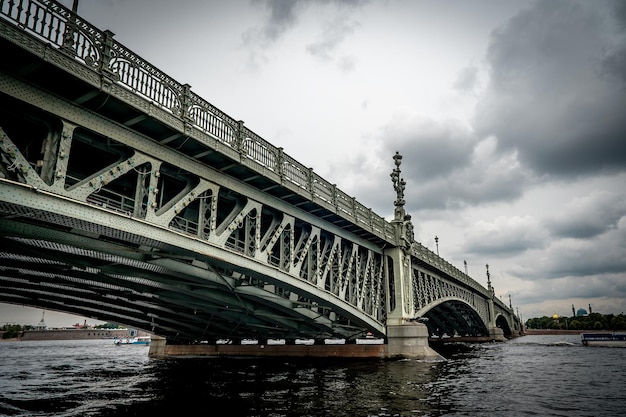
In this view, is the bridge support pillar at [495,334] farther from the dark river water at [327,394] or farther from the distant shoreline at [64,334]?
the distant shoreline at [64,334]

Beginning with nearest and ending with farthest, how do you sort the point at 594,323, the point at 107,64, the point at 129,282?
the point at 107,64 < the point at 129,282 < the point at 594,323

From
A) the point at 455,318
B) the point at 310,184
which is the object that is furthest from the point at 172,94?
the point at 455,318

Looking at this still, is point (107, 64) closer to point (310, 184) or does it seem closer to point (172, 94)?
point (172, 94)

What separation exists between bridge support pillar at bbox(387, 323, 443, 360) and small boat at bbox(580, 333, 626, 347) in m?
33.0

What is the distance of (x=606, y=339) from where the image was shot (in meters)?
50.1

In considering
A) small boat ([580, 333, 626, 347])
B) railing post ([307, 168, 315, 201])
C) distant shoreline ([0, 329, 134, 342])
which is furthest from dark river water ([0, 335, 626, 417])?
distant shoreline ([0, 329, 134, 342])

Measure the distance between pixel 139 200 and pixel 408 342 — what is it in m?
20.6

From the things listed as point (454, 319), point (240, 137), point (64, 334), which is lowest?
point (64, 334)

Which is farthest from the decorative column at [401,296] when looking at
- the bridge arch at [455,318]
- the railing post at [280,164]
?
the bridge arch at [455,318]

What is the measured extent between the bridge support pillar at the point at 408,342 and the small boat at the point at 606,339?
33.0 m

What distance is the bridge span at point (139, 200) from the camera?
9.88 meters

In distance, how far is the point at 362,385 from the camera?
1573cm

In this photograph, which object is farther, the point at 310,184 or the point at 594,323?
the point at 594,323

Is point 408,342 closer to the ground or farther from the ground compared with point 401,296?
closer to the ground
